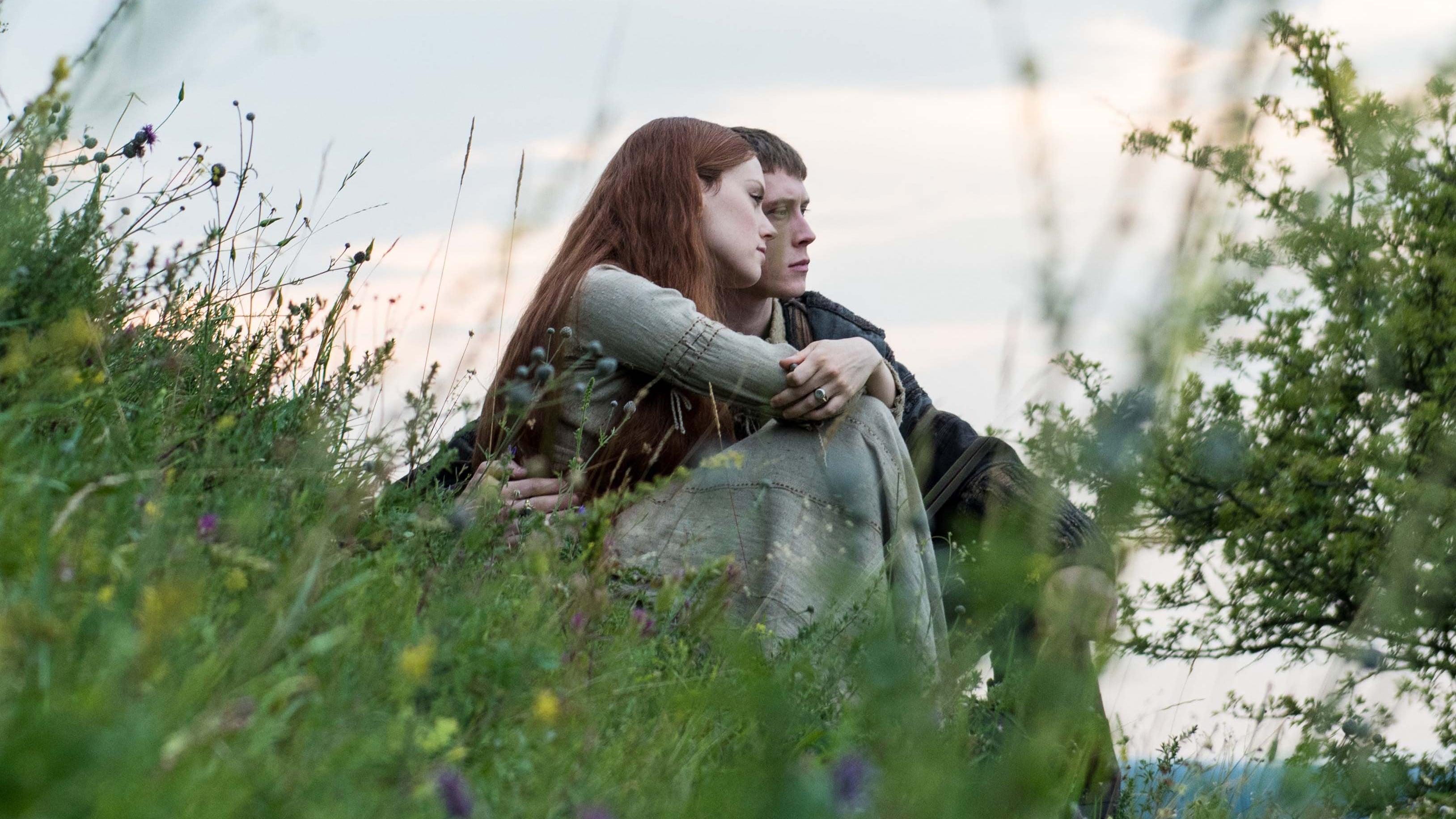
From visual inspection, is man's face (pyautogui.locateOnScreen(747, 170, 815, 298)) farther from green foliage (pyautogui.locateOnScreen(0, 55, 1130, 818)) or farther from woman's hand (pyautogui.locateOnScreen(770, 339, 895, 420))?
green foliage (pyautogui.locateOnScreen(0, 55, 1130, 818))

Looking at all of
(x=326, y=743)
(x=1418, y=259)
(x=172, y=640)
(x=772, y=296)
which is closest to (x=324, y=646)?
(x=326, y=743)

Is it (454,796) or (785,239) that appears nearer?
(454,796)

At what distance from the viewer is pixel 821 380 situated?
365cm

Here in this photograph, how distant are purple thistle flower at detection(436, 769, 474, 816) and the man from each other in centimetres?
51

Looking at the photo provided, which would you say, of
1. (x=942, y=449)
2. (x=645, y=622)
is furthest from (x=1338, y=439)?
(x=645, y=622)

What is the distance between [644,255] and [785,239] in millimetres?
1240

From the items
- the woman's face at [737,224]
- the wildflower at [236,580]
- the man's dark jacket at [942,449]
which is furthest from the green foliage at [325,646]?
the woman's face at [737,224]

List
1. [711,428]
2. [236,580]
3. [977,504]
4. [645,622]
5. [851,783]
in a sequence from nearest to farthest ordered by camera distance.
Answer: [851,783]
[236,580]
[645,622]
[711,428]
[977,504]

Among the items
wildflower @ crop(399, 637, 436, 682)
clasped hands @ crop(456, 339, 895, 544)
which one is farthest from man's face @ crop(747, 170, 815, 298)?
wildflower @ crop(399, 637, 436, 682)

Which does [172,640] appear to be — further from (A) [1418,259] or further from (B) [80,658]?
(A) [1418,259]

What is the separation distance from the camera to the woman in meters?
3.44

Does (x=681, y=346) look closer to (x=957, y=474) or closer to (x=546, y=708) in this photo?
(x=957, y=474)

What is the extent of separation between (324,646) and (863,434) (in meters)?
2.61

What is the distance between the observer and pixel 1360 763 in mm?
1263
